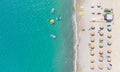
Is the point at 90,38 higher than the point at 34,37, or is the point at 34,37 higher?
the point at 34,37

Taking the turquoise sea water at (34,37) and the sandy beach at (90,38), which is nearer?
the sandy beach at (90,38)

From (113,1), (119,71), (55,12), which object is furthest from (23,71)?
(113,1)

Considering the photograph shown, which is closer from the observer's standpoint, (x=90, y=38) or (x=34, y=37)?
(x=90, y=38)

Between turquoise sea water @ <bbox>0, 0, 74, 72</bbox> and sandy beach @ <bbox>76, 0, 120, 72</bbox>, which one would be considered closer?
sandy beach @ <bbox>76, 0, 120, 72</bbox>
